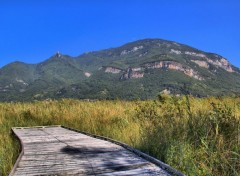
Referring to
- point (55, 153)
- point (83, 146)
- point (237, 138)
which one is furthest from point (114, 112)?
point (237, 138)

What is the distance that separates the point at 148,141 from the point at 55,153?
1.73m

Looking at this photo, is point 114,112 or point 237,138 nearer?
point 237,138

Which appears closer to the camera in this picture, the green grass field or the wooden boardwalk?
the wooden boardwalk

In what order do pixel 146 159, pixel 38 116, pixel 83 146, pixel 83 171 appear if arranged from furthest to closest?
pixel 38 116 → pixel 83 146 → pixel 146 159 → pixel 83 171

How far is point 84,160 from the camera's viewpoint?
532cm

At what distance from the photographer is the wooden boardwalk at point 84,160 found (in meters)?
4.55

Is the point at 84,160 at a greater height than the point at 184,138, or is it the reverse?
the point at 184,138

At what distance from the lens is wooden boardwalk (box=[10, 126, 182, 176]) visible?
4547mm

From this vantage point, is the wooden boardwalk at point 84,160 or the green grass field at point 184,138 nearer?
the wooden boardwalk at point 84,160

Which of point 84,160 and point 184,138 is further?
point 184,138

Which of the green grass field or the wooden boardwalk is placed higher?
the green grass field

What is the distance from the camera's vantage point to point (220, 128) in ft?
19.7

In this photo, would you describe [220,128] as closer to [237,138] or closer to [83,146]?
[237,138]

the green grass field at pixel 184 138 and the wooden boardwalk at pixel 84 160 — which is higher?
the green grass field at pixel 184 138
